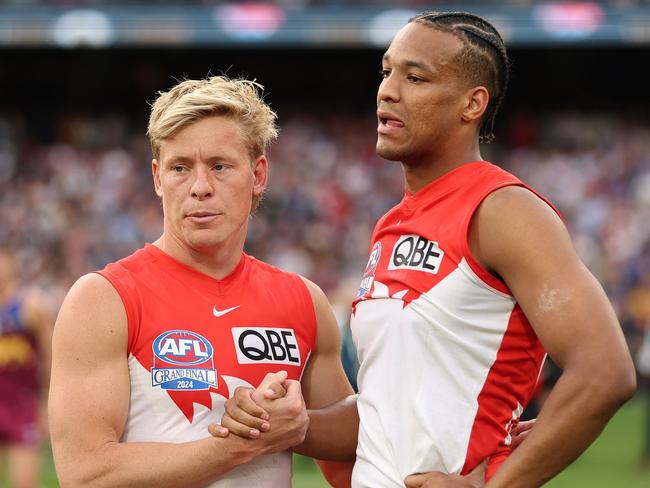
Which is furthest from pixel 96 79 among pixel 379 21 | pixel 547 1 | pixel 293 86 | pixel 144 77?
pixel 547 1

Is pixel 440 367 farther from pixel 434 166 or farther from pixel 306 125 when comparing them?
pixel 306 125

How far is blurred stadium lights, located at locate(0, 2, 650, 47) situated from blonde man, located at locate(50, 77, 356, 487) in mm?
18476

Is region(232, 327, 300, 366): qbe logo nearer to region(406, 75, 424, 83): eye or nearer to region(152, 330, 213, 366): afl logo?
region(152, 330, 213, 366): afl logo

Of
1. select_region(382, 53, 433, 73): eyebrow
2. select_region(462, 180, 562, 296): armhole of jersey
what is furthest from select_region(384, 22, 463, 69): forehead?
select_region(462, 180, 562, 296): armhole of jersey

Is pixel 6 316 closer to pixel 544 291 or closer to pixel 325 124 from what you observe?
pixel 544 291

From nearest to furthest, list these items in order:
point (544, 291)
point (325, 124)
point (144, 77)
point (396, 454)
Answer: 1. point (544, 291)
2. point (396, 454)
3. point (325, 124)
4. point (144, 77)

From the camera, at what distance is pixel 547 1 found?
21.9 m

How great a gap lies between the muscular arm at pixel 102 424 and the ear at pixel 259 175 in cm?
66

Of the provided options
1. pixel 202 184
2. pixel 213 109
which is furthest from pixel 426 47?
pixel 202 184

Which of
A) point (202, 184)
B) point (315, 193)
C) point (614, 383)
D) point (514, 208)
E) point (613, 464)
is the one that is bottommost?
point (613, 464)

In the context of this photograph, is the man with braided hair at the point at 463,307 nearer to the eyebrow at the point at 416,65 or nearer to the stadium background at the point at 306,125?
the eyebrow at the point at 416,65

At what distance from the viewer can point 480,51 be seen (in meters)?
3.25

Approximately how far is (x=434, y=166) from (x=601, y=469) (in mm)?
9026

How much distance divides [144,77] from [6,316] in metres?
17.1
